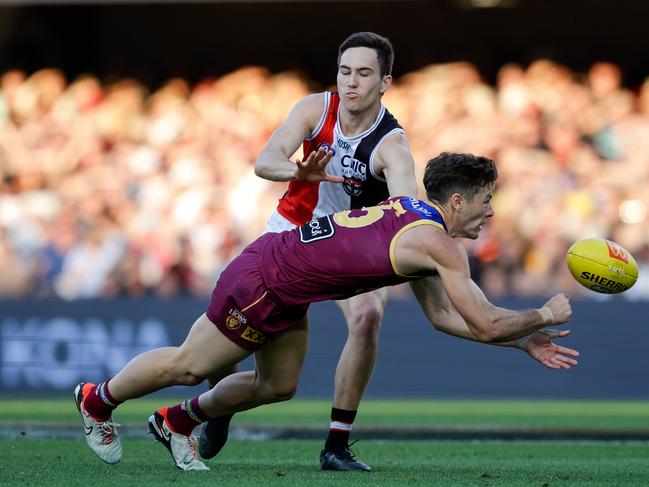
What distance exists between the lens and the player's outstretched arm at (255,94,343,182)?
711 centimetres

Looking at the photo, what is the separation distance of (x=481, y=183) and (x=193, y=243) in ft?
33.0

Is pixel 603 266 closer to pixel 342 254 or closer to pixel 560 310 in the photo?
pixel 560 310

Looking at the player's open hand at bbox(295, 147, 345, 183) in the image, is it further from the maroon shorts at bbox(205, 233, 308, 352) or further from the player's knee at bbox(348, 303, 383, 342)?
the player's knee at bbox(348, 303, 383, 342)

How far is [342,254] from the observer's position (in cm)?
679

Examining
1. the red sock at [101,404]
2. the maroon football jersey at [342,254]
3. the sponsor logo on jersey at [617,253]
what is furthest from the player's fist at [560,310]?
the red sock at [101,404]

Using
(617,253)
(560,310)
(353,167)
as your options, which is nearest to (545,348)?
(560,310)

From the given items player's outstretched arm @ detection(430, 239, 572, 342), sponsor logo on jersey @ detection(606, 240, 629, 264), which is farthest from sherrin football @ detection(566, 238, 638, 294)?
player's outstretched arm @ detection(430, 239, 572, 342)

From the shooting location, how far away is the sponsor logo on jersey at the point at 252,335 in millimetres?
6945

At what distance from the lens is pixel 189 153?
18141 millimetres

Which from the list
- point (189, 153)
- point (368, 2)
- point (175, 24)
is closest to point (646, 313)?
point (189, 153)

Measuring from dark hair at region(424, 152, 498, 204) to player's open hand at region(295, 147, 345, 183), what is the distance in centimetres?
60

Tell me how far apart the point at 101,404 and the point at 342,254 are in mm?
1713

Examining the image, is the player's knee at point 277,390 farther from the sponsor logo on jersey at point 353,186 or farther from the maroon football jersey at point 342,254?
the sponsor logo on jersey at point 353,186

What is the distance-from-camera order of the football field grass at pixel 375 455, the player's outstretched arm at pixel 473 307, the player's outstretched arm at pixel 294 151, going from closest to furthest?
1. the player's outstretched arm at pixel 473 307
2. the football field grass at pixel 375 455
3. the player's outstretched arm at pixel 294 151
